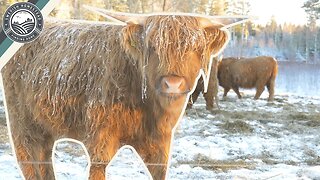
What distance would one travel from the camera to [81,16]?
201 cm

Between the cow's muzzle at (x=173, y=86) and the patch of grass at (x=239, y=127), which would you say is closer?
the cow's muzzle at (x=173, y=86)

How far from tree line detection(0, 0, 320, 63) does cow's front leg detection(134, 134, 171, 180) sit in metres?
0.50

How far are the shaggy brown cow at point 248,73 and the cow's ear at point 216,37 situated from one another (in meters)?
0.14

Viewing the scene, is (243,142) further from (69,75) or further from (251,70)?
(69,75)

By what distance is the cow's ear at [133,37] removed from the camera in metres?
1.91

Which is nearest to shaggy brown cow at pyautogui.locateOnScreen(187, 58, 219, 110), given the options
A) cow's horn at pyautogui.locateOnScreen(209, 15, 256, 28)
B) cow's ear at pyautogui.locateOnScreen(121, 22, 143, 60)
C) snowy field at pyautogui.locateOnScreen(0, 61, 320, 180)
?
snowy field at pyautogui.locateOnScreen(0, 61, 320, 180)

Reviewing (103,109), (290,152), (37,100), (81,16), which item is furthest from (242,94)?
(37,100)

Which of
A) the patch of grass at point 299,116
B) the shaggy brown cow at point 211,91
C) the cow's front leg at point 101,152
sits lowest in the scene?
the cow's front leg at point 101,152

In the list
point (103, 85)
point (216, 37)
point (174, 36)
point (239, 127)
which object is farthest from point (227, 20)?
point (103, 85)

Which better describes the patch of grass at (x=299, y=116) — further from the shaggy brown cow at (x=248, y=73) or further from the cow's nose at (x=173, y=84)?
the cow's nose at (x=173, y=84)

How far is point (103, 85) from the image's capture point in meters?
2.05

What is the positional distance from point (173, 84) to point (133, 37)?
11.1 inches

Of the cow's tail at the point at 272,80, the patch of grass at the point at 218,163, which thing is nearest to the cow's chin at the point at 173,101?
the patch of grass at the point at 218,163

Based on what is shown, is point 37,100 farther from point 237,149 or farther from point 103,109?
point 237,149
